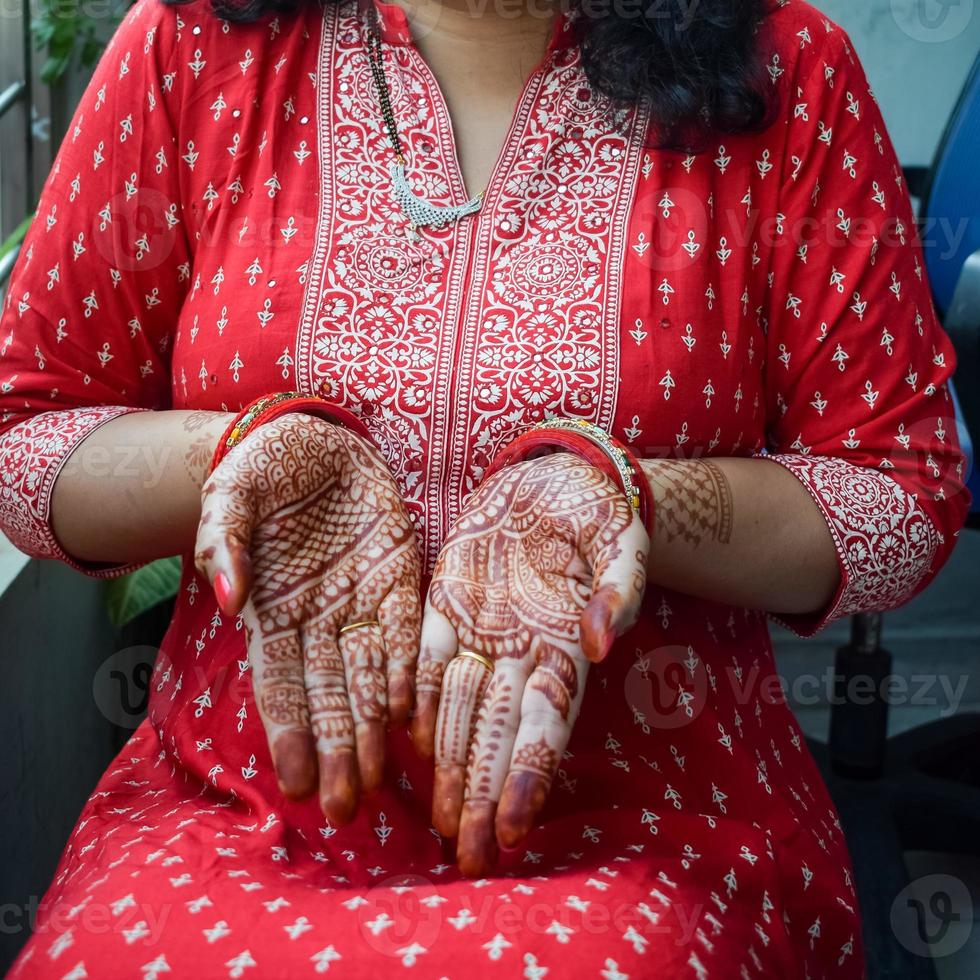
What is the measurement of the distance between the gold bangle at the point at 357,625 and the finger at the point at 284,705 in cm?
3

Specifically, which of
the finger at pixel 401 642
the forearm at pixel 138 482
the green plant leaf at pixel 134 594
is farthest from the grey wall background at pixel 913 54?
the finger at pixel 401 642

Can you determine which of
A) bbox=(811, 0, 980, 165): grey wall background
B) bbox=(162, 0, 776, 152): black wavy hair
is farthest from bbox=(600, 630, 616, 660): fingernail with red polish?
bbox=(811, 0, 980, 165): grey wall background

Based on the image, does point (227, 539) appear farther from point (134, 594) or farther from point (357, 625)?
point (134, 594)

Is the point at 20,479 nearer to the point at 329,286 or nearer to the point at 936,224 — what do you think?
the point at 329,286

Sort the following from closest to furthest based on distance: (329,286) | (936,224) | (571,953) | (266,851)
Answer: (571,953), (266,851), (329,286), (936,224)

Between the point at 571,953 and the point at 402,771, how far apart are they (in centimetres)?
23

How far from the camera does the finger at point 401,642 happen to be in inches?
25.1

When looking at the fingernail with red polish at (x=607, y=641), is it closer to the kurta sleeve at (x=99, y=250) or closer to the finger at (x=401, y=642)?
the finger at (x=401, y=642)

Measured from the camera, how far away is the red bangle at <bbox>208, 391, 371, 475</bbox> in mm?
766

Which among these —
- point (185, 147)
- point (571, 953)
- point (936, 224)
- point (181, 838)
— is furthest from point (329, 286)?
point (936, 224)

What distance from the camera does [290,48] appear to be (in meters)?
0.95

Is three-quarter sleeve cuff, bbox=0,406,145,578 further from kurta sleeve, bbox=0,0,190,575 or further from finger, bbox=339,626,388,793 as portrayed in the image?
finger, bbox=339,626,388,793

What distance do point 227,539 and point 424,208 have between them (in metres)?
0.39

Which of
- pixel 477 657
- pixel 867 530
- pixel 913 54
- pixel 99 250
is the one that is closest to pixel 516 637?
pixel 477 657
